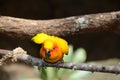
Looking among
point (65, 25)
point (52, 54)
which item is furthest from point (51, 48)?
point (65, 25)

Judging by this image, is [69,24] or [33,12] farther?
[33,12]

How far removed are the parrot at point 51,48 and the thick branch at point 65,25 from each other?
0.33 metres

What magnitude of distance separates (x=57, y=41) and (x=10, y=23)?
43 centimetres

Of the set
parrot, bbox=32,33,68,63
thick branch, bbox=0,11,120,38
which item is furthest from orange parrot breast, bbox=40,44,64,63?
thick branch, bbox=0,11,120,38

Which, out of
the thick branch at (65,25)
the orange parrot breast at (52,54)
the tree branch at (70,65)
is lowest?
the tree branch at (70,65)

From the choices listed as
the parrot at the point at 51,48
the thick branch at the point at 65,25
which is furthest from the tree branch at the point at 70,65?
the thick branch at the point at 65,25

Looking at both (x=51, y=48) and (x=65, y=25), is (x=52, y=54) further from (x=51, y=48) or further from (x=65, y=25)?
(x=65, y=25)

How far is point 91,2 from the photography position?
207 cm

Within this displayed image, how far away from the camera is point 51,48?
92cm

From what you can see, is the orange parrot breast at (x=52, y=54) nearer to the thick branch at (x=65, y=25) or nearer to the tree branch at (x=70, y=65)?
the tree branch at (x=70, y=65)

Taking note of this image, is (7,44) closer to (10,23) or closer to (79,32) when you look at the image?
(10,23)

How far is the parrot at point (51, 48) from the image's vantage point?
924mm

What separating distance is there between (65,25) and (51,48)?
0.39 metres

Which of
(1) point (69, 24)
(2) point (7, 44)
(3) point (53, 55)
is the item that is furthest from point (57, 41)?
(2) point (7, 44)
